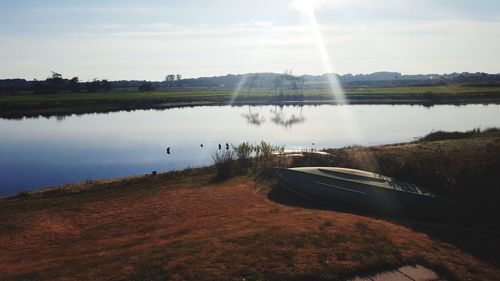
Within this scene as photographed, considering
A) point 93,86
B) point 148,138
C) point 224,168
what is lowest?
point 148,138

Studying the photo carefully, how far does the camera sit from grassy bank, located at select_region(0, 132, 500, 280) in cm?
871

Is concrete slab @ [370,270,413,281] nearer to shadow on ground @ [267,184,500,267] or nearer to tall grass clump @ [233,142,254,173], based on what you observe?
shadow on ground @ [267,184,500,267]

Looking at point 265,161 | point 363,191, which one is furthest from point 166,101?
point 363,191

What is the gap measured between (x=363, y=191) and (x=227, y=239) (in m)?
5.94

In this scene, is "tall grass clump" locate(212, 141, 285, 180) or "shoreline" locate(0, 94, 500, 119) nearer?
"tall grass clump" locate(212, 141, 285, 180)

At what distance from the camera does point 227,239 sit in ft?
33.6

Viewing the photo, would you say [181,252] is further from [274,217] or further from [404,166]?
[404,166]

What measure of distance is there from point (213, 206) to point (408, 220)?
20.7 ft

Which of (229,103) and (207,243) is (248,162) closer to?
(207,243)

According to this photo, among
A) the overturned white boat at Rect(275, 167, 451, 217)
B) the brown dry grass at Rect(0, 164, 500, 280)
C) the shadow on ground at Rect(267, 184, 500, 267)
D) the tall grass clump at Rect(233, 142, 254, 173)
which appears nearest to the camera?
the brown dry grass at Rect(0, 164, 500, 280)

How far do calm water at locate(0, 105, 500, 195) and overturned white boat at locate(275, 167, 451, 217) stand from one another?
1561cm

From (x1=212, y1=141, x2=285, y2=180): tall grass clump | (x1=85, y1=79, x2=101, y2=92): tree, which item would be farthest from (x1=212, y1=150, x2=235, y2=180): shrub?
(x1=85, y1=79, x2=101, y2=92): tree

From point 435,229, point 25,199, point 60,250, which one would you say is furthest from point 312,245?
point 25,199

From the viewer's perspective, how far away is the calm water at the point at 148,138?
102 ft
